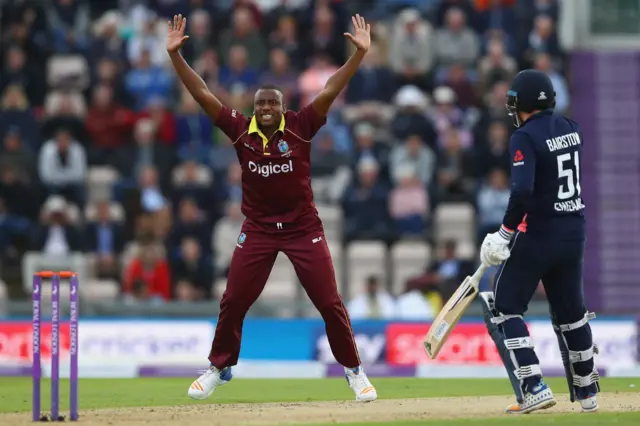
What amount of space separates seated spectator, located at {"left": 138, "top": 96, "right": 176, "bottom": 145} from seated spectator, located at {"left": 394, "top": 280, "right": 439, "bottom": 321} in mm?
4349

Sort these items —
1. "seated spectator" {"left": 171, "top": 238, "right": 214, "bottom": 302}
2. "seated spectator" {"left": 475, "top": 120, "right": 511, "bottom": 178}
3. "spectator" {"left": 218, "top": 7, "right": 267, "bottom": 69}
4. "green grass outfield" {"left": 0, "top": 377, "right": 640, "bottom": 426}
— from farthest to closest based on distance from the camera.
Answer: "spectator" {"left": 218, "top": 7, "right": 267, "bottom": 69}, "seated spectator" {"left": 475, "top": 120, "right": 511, "bottom": 178}, "seated spectator" {"left": 171, "top": 238, "right": 214, "bottom": 302}, "green grass outfield" {"left": 0, "top": 377, "right": 640, "bottom": 426}

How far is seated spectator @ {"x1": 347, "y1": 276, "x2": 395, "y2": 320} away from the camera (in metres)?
16.3

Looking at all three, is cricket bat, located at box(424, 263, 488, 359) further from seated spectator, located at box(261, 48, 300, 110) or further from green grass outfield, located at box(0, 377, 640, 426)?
seated spectator, located at box(261, 48, 300, 110)

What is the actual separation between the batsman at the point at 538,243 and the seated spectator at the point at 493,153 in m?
8.73

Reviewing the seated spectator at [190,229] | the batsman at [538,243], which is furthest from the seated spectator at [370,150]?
the batsman at [538,243]

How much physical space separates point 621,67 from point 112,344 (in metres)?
8.43

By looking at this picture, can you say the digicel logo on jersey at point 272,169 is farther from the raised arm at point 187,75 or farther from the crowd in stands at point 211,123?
the crowd in stands at point 211,123

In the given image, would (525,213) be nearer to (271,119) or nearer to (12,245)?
(271,119)

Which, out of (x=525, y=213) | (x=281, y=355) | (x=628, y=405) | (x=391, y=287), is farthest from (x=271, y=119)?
(x=391, y=287)

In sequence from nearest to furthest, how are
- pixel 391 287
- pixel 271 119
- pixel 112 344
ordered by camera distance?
1. pixel 271 119
2. pixel 112 344
3. pixel 391 287

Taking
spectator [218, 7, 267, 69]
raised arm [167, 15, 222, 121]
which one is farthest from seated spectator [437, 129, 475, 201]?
raised arm [167, 15, 222, 121]

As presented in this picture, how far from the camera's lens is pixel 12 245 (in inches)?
691

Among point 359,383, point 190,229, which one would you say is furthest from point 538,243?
point 190,229

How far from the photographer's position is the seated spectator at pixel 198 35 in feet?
64.2
